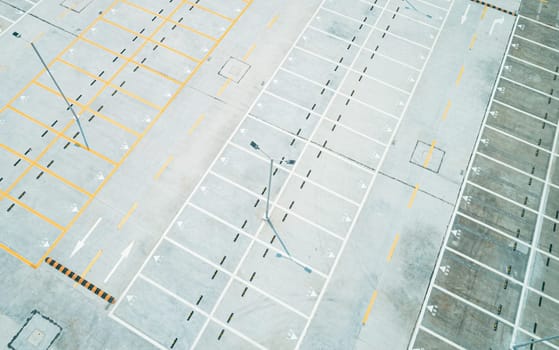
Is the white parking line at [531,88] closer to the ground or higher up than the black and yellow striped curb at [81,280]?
higher up

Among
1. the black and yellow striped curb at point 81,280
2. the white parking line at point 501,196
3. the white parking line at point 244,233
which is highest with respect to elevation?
the white parking line at point 501,196

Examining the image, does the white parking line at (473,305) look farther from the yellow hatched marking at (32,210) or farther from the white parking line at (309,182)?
the yellow hatched marking at (32,210)

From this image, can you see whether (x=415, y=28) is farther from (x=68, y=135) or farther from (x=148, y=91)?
(x=68, y=135)

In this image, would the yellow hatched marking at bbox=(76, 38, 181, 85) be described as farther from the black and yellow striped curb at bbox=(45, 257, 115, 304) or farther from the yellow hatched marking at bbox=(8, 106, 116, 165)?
the black and yellow striped curb at bbox=(45, 257, 115, 304)

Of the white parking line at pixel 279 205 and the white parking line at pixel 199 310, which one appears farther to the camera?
the white parking line at pixel 279 205

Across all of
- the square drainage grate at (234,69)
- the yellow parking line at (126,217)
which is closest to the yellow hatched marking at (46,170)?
the yellow parking line at (126,217)

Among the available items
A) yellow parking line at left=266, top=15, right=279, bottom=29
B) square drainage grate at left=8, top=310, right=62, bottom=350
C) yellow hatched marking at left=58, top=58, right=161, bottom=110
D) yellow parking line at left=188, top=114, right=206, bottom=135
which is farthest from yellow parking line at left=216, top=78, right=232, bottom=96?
square drainage grate at left=8, top=310, right=62, bottom=350

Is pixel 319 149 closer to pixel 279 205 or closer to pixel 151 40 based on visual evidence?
pixel 279 205

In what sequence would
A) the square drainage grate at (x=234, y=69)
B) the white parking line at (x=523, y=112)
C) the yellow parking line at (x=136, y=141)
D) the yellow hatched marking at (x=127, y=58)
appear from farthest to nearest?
the square drainage grate at (x=234, y=69)
the yellow hatched marking at (x=127, y=58)
the white parking line at (x=523, y=112)
the yellow parking line at (x=136, y=141)
